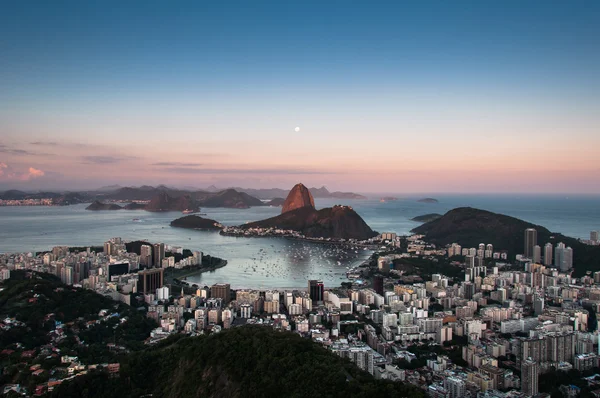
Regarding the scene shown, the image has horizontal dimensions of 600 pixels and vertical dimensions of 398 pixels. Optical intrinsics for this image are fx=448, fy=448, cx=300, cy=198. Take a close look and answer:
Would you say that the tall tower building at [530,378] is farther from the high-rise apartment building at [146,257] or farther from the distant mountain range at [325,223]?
the distant mountain range at [325,223]

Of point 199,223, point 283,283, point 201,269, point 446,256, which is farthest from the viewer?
point 199,223

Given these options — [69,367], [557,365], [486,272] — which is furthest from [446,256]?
[69,367]

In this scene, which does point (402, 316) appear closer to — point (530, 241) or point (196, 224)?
point (530, 241)

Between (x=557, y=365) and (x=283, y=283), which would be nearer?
(x=557, y=365)

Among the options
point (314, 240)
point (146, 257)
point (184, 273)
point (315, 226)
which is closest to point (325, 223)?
point (315, 226)

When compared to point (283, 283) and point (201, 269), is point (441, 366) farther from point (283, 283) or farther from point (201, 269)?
point (201, 269)

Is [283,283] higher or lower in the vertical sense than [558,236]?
lower

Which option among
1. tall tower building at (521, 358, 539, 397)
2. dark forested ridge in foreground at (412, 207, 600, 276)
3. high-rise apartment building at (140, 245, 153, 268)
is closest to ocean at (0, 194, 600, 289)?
high-rise apartment building at (140, 245, 153, 268)
